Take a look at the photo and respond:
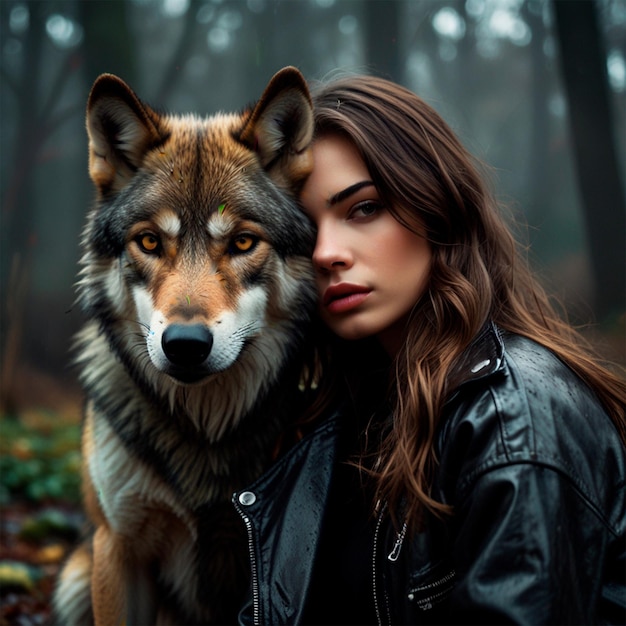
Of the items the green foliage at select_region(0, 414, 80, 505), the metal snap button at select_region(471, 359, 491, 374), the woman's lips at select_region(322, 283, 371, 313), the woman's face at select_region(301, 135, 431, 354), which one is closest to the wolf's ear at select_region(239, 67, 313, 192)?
the woman's face at select_region(301, 135, 431, 354)

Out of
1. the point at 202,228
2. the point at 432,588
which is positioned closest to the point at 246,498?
the point at 432,588

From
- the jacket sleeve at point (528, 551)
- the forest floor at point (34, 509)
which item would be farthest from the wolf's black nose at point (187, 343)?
the forest floor at point (34, 509)

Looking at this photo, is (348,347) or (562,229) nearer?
(348,347)

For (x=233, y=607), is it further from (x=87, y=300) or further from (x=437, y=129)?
(x=437, y=129)

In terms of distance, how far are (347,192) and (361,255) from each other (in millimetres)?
249

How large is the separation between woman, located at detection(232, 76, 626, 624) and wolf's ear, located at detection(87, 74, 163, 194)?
71 cm

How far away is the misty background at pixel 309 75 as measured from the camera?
246 inches

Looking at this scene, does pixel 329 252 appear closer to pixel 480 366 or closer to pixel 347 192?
pixel 347 192

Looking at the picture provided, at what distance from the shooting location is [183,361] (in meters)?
2.07

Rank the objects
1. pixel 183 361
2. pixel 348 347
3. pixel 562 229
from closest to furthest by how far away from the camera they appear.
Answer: pixel 183 361
pixel 348 347
pixel 562 229

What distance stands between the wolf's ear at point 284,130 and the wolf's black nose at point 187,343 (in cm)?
82

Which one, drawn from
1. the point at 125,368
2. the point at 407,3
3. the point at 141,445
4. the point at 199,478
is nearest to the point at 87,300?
the point at 125,368

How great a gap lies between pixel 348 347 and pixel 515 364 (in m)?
1.05

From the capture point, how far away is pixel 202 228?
2326mm
